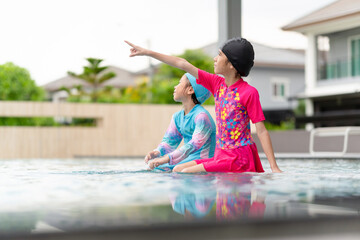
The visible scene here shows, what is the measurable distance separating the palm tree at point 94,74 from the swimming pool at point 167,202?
21.5 metres

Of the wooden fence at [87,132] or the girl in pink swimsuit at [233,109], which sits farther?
the wooden fence at [87,132]

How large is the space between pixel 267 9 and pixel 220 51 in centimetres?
2278

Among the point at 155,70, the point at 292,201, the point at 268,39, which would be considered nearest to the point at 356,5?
the point at 268,39

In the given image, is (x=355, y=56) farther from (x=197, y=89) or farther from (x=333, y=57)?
(x=197, y=89)

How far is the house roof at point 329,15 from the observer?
56.3 ft

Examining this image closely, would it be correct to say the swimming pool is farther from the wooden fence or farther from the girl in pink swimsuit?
the wooden fence

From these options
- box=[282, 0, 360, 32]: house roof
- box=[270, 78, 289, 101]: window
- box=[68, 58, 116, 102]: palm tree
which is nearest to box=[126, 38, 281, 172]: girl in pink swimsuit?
box=[282, 0, 360, 32]: house roof

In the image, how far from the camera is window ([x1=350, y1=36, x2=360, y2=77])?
688 inches

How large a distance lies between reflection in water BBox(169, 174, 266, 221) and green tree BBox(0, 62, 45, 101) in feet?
59.6

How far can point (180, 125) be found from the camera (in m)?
3.59

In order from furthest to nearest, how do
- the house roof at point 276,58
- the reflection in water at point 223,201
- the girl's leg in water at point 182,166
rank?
the house roof at point 276,58 → the girl's leg in water at point 182,166 → the reflection in water at point 223,201

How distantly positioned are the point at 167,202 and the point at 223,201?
0.19m

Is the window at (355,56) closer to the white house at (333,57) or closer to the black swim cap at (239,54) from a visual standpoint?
the white house at (333,57)

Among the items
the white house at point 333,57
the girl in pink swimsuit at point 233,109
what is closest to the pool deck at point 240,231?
the girl in pink swimsuit at point 233,109
